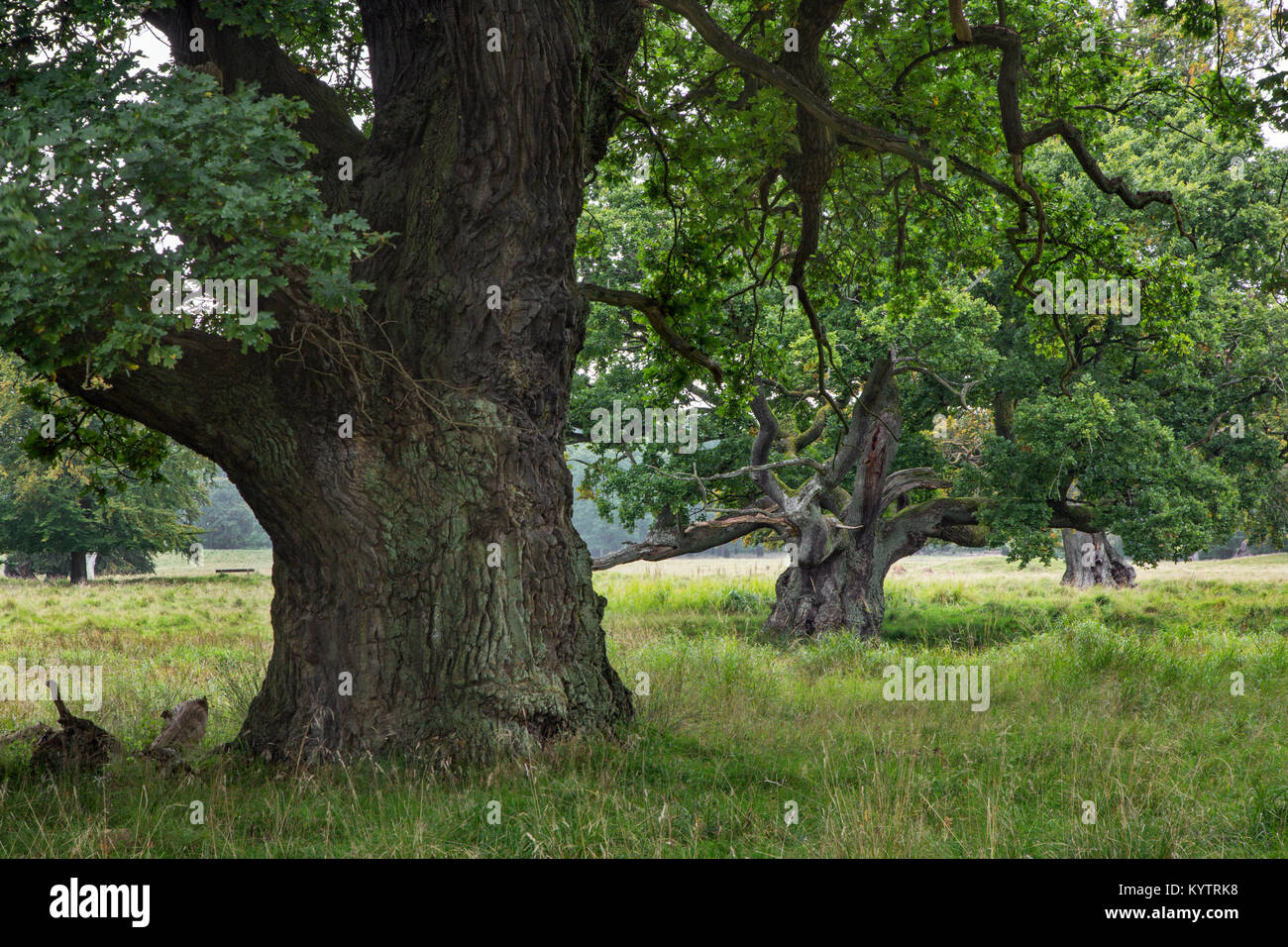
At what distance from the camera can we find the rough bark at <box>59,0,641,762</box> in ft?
21.5

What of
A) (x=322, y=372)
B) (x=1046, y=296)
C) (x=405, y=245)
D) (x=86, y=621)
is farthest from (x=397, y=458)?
(x=86, y=621)

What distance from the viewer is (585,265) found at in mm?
18031

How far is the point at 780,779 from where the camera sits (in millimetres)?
6355

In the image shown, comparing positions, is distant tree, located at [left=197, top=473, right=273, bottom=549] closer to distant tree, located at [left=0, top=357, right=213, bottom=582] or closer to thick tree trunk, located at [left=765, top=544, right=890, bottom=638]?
distant tree, located at [left=0, top=357, right=213, bottom=582]

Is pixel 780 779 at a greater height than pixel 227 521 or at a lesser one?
lesser

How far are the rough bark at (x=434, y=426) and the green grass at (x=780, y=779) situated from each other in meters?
0.60

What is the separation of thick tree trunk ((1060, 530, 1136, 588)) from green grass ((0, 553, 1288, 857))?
18.3m

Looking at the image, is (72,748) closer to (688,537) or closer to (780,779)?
(780,779)

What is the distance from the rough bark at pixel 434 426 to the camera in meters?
6.55

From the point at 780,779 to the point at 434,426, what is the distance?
345 centimetres

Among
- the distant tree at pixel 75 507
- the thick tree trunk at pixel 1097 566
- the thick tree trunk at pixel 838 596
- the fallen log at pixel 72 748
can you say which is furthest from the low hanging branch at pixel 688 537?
the distant tree at pixel 75 507

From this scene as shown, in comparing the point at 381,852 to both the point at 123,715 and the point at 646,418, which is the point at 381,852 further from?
the point at 646,418

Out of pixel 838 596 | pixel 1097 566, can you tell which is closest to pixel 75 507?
pixel 838 596

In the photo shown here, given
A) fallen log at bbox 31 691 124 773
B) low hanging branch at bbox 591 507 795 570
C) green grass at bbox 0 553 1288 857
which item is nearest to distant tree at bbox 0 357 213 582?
low hanging branch at bbox 591 507 795 570
